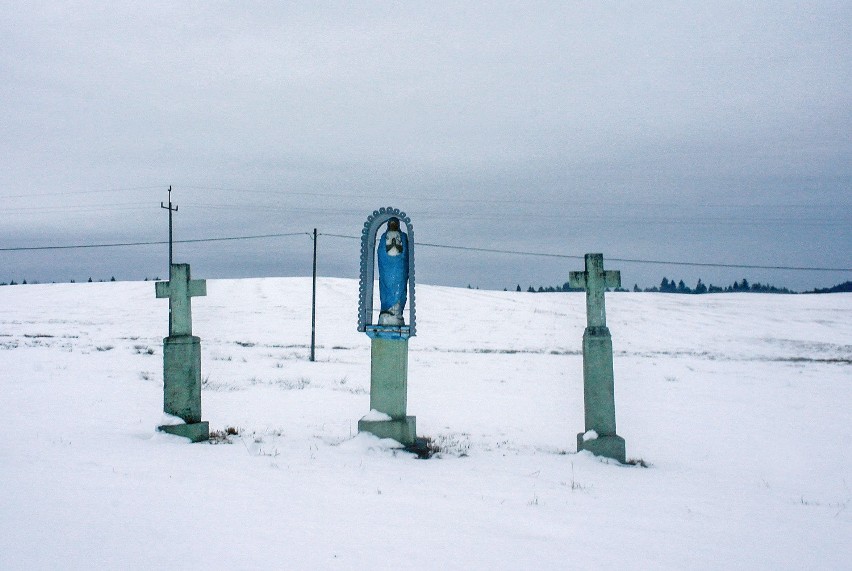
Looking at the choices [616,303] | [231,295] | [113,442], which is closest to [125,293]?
[231,295]

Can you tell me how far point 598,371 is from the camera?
942cm

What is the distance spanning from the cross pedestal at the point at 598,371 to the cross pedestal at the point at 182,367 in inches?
216

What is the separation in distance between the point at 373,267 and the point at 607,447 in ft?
14.3

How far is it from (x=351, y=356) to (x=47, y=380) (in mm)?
13024

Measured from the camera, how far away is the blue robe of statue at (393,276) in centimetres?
967

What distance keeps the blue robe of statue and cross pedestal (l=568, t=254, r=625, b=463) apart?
2561 mm

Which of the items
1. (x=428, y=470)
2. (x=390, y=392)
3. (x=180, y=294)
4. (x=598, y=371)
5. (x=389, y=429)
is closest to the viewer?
(x=428, y=470)

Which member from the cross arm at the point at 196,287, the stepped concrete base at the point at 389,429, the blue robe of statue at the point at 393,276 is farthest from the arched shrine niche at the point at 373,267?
the cross arm at the point at 196,287

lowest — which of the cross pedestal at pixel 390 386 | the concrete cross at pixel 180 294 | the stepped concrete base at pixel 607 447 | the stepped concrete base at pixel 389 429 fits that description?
the stepped concrete base at pixel 607 447

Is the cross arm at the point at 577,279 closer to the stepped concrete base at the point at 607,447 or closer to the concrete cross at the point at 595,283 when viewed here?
the concrete cross at the point at 595,283

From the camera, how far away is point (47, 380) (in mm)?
14008

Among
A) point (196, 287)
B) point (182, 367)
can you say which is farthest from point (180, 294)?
point (182, 367)

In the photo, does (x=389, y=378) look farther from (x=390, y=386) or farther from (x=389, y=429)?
(x=389, y=429)

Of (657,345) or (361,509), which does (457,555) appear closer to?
(361,509)
